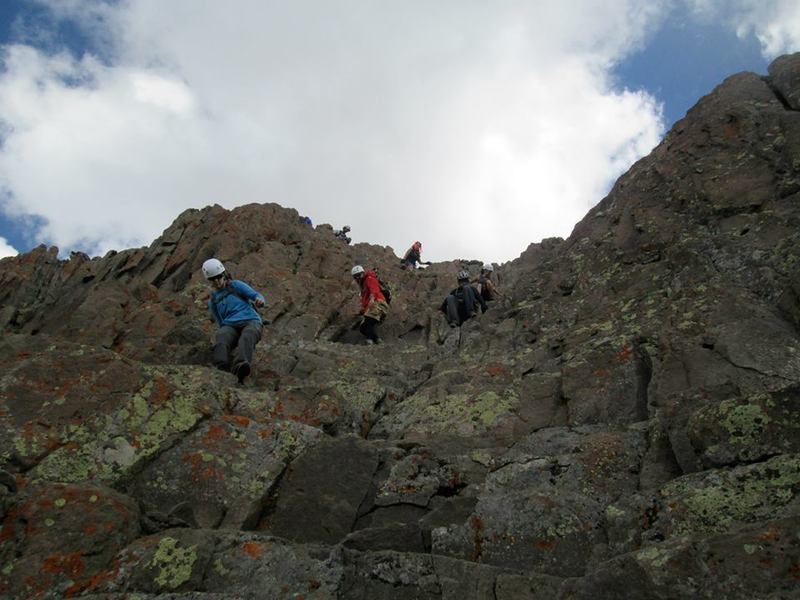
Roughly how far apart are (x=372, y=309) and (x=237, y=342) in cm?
702

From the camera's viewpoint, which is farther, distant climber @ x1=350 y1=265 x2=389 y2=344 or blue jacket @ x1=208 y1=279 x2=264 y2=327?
distant climber @ x1=350 y1=265 x2=389 y2=344

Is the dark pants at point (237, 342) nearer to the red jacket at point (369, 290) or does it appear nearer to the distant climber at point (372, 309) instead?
the distant climber at point (372, 309)

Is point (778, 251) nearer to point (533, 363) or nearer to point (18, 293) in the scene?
point (533, 363)

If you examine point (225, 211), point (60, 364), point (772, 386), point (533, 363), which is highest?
point (225, 211)

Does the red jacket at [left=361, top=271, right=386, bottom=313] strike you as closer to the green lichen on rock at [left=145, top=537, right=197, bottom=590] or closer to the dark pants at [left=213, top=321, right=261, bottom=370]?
the dark pants at [left=213, top=321, right=261, bottom=370]

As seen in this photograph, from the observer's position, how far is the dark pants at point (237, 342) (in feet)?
51.5

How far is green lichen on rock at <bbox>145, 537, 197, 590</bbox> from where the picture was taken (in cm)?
748

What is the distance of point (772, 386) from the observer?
10.2 meters

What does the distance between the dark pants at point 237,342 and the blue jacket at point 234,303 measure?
9.6 inches

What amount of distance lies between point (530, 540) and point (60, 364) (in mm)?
8270

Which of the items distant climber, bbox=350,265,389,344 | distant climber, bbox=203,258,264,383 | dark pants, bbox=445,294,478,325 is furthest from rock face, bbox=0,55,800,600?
dark pants, bbox=445,294,478,325

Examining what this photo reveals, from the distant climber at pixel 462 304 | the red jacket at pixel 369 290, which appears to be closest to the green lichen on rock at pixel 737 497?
the distant climber at pixel 462 304

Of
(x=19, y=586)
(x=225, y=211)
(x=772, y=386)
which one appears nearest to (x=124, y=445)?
(x=19, y=586)

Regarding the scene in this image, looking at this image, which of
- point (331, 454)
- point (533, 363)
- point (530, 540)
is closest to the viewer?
point (530, 540)
